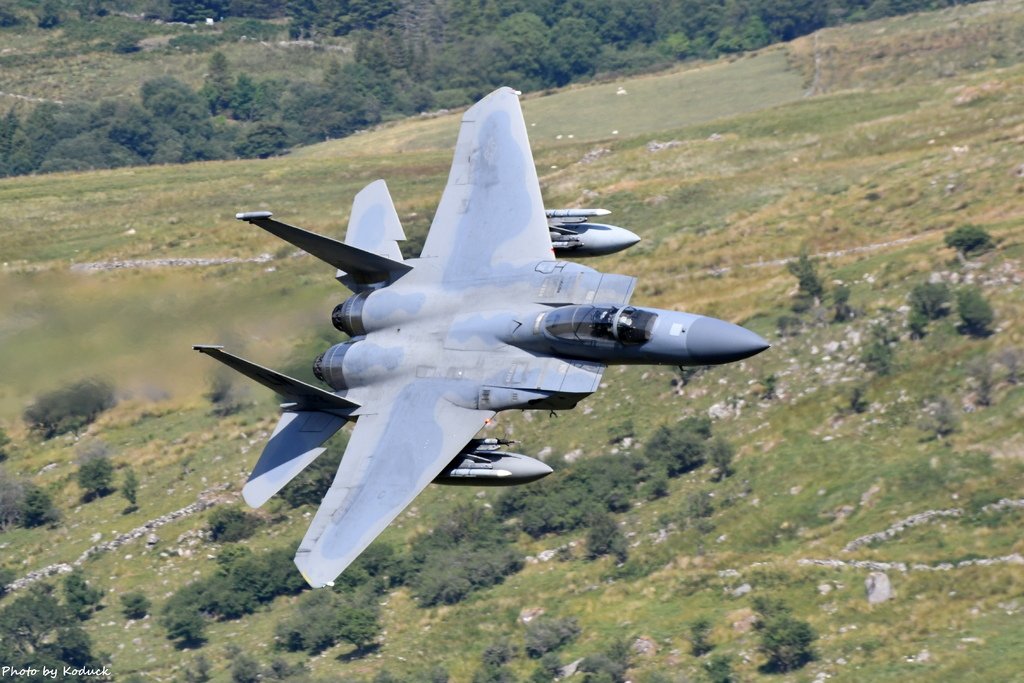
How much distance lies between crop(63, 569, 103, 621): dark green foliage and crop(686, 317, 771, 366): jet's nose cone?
142ft

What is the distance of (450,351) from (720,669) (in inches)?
1008

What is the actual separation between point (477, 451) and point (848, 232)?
157 ft

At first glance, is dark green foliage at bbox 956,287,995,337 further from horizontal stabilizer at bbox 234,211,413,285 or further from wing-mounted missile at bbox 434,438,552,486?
wing-mounted missile at bbox 434,438,552,486

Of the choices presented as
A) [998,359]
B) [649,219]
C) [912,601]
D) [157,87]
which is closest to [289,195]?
[649,219]

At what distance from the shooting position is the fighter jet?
3856 cm

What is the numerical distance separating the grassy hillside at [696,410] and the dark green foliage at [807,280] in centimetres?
84

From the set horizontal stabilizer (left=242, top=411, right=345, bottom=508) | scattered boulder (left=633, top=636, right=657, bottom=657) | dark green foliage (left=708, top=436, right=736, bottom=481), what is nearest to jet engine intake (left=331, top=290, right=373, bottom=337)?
horizontal stabilizer (left=242, top=411, right=345, bottom=508)

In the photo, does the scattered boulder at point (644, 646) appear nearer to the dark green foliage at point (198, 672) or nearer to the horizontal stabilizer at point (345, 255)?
the dark green foliage at point (198, 672)


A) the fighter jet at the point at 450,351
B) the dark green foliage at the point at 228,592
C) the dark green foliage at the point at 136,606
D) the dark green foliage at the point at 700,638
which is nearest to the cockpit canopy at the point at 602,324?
the fighter jet at the point at 450,351

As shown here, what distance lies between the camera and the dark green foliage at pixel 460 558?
236 ft

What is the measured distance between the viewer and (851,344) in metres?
79.2

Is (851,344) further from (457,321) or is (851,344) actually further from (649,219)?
(457,321)

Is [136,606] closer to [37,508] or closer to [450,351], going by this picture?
[37,508]

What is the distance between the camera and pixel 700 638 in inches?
2516
